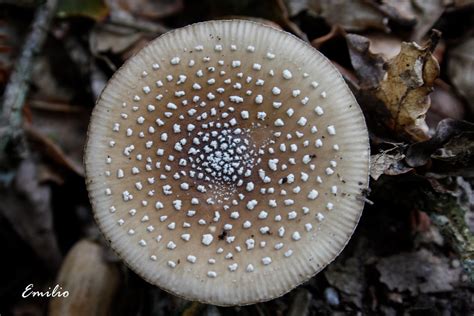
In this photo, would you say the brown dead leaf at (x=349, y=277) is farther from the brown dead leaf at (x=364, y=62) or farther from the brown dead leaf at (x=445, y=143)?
the brown dead leaf at (x=364, y=62)

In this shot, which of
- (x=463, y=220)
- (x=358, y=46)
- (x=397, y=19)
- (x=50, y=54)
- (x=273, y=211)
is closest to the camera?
(x=273, y=211)

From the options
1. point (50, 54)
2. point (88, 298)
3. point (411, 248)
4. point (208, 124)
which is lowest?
point (88, 298)

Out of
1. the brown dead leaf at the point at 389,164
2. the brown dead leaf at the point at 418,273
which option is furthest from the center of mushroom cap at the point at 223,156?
the brown dead leaf at the point at 418,273

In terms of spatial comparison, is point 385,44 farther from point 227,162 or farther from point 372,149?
point 227,162

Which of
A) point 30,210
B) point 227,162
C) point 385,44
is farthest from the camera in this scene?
point 30,210

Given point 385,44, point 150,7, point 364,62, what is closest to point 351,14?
point 385,44

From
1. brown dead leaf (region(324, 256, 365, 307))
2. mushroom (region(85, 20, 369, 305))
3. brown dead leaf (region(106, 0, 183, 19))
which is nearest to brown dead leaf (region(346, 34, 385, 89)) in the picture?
mushroom (region(85, 20, 369, 305))

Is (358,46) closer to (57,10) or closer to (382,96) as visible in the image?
(382,96)

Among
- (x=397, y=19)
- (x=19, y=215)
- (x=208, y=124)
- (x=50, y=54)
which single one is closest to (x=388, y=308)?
(x=208, y=124)
